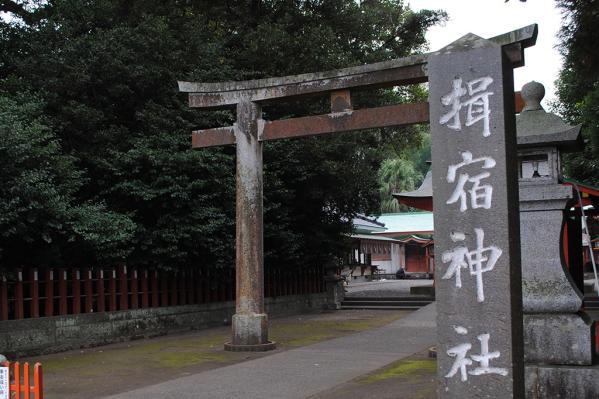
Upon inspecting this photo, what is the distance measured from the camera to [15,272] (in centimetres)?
1120

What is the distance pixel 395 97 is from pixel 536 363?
58.9 feet

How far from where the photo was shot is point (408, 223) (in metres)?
48.5

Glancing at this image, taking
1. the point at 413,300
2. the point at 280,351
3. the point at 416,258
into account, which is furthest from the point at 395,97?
the point at 416,258

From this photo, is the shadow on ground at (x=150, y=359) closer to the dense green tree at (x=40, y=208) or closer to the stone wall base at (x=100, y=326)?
the stone wall base at (x=100, y=326)

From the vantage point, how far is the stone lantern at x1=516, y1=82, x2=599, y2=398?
21.7ft

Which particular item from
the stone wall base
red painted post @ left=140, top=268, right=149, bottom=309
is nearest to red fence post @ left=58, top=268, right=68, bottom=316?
the stone wall base

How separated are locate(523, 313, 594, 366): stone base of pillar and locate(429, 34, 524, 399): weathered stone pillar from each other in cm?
213

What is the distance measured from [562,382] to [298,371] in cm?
383

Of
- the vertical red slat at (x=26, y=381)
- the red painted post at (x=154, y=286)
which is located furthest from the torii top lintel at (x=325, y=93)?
the vertical red slat at (x=26, y=381)

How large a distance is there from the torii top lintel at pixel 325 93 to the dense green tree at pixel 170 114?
2.03 meters

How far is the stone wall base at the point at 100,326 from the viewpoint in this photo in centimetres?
1101

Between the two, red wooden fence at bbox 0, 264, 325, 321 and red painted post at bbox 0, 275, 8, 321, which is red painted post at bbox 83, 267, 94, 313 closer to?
red wooden fence at bbox 0, 264, 325, 321

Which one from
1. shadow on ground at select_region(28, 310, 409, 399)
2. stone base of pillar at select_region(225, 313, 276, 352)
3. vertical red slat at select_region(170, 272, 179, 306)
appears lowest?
shadow on ground at select_region(28, 310, 409, 399)

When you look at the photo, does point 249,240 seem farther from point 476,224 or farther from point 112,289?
point 476,224
